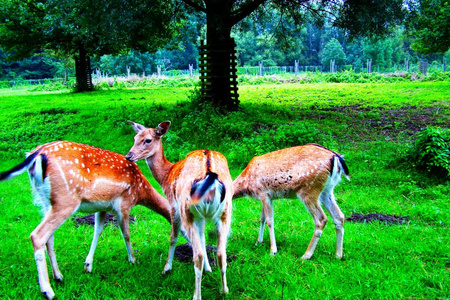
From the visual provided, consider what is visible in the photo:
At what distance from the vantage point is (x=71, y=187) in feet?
12.5

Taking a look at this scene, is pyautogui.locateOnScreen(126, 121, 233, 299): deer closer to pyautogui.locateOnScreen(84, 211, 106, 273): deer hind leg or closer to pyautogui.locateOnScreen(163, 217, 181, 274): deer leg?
pyautogui.locateOnScreen(163, 217, 181, 274): deer leg

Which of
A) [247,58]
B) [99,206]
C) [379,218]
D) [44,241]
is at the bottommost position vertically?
[379,218]

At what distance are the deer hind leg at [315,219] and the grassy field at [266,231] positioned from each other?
0.12 m

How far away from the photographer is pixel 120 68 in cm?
5422

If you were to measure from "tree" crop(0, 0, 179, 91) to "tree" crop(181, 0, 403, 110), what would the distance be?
1639 mm

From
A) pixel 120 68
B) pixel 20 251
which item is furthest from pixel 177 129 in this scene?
pixel 120 68

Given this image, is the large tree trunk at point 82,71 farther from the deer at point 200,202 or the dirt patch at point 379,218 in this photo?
the dirt patch at point 379,218

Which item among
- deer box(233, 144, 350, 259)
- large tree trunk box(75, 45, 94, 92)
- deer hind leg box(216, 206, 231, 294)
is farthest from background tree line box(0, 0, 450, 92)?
deer hind leg box(216, 206, 231, 294)

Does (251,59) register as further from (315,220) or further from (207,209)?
(207,209)

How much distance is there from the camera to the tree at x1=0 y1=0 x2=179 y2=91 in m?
9.84

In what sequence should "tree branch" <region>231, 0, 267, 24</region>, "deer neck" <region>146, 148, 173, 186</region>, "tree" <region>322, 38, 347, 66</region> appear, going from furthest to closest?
"tree" <region>322, 38, 347, 66</region> → "tree branch" <region>231, 0, 267, 24</region> → "deer neck" <region>146, 148, 173, 186</region>

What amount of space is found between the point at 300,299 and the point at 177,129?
7.46 meters

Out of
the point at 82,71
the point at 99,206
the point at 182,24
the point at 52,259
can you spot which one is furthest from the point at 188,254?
the point at 82,71

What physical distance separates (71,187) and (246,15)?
31.1 feet
